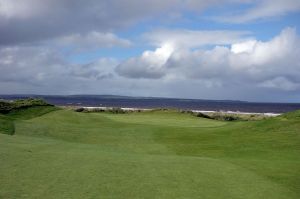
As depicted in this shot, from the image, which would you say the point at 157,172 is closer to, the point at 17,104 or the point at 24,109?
the point at 24,109

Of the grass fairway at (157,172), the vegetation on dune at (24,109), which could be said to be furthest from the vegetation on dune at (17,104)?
the grass fairway at (157,172)

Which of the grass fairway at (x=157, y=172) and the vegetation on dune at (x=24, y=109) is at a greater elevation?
the vegetation on dune at (x=24, y=109)

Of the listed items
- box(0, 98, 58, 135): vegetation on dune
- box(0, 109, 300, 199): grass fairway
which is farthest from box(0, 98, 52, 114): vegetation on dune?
box(0, 109, 300, 199): grass fairway

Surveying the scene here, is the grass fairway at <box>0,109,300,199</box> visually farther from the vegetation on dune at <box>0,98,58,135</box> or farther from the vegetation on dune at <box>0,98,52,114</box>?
the vegetation on dune at <box>0,98,52,114</box>

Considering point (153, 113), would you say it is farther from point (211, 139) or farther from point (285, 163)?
point (285, 163)

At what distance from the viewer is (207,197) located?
33.9ft

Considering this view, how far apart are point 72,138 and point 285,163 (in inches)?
511

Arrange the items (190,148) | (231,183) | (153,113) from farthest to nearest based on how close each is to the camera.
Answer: (153,113)
(190,148)
(231,183)

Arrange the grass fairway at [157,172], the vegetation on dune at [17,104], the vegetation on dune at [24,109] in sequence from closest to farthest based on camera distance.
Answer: the grass fairway at [157,172] < the vegetation on dune at [24,109] < the vegetation on dune at [17,104]

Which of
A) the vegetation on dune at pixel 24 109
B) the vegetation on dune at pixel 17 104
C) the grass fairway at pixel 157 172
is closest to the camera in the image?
the grass fairway at pixel 157 172

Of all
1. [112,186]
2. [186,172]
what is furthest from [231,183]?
[112,186]

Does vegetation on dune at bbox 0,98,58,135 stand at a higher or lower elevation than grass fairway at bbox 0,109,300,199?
higher

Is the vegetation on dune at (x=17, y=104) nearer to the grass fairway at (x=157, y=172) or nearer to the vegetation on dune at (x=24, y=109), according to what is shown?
the vegetation on dune at (x=24, y=109)

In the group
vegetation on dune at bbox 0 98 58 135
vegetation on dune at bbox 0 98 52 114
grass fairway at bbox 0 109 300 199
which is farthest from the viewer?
vegetation on dune at bbox 0 98 52 114
